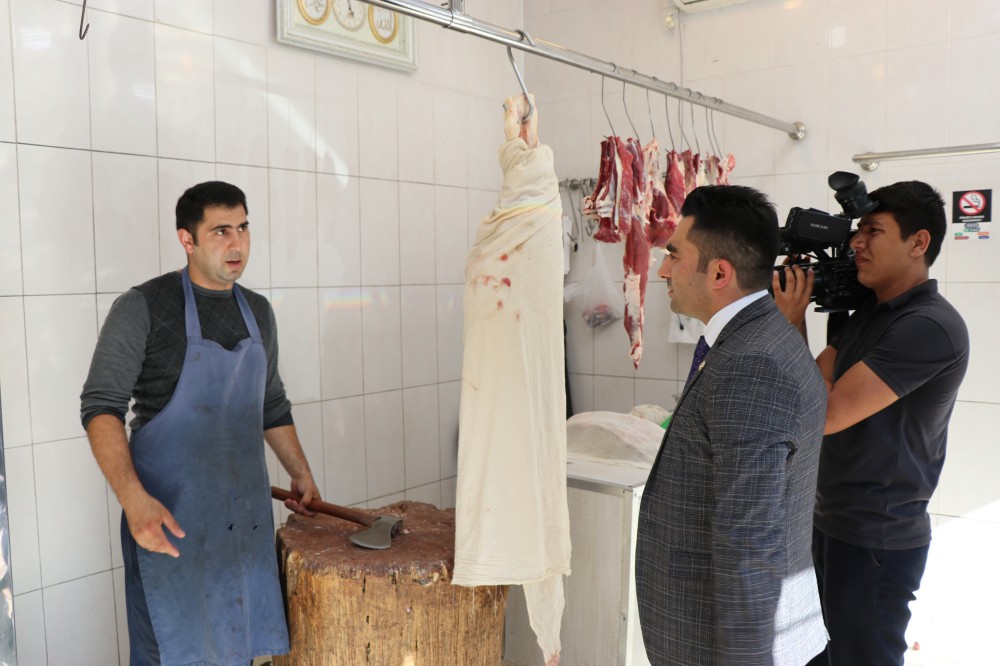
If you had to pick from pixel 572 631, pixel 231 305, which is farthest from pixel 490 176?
pixel 572 631

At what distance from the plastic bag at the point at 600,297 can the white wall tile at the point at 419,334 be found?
2.62 feet

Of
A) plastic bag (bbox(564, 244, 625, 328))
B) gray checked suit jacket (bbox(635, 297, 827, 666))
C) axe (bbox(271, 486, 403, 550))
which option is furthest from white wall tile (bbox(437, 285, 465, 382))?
gray checked suit jacket (bbox(635, 297, 827, 666))

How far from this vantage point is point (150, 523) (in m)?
2.06

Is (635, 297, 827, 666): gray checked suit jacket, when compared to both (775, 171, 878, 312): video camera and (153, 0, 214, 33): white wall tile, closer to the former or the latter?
(775, 171, 878, 312): video camera

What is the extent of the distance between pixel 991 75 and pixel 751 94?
3.14 ft

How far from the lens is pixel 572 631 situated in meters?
2.72

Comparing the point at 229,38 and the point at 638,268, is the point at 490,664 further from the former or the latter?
the point at 229,38

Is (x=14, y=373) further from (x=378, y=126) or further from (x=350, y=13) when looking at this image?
(x=350, y=13)

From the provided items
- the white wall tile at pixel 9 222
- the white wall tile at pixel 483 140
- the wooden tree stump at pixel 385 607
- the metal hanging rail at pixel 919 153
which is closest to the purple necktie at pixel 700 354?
the wooden tree stump at pixel 385 607

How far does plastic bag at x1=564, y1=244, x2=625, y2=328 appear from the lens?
4.20m

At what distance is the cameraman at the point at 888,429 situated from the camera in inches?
80.1

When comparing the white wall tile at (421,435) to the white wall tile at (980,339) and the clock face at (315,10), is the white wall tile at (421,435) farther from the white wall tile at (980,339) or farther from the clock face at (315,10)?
the white wall tile at (980,339)

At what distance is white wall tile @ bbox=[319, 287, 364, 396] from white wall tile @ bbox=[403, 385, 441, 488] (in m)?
0.34

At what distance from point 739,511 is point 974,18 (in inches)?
106
